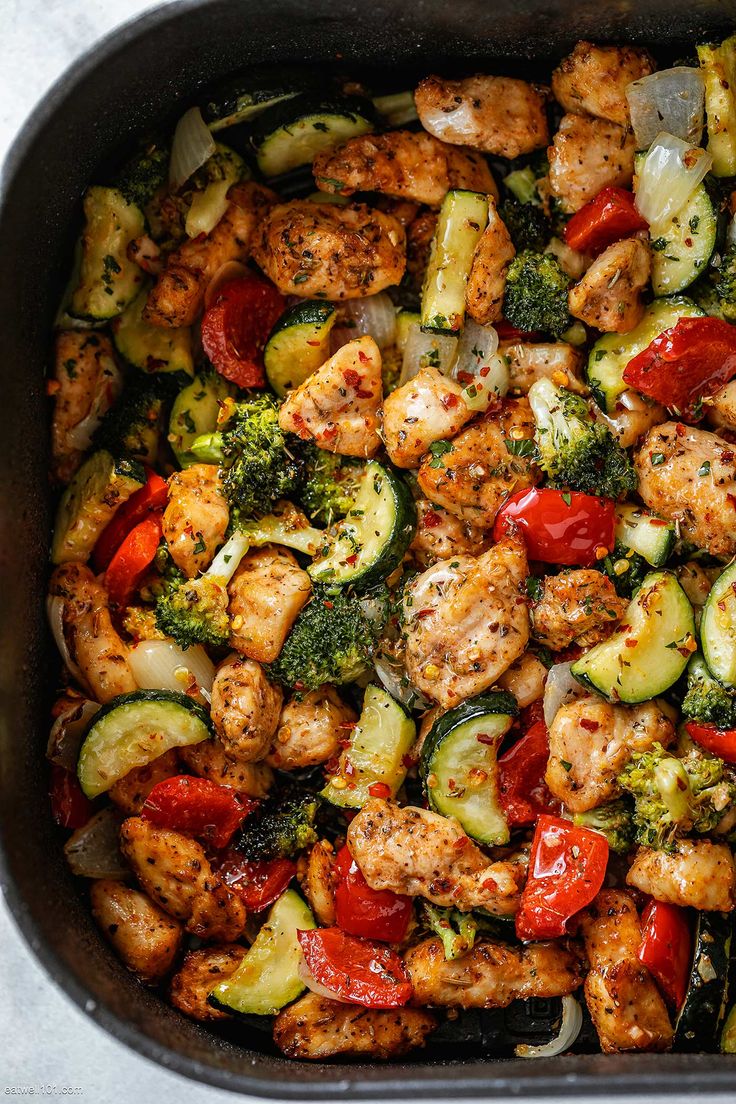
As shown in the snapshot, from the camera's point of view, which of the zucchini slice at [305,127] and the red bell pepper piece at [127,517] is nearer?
the zucchini slice at [305,127]

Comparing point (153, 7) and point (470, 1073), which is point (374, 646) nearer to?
point (470, 1073)

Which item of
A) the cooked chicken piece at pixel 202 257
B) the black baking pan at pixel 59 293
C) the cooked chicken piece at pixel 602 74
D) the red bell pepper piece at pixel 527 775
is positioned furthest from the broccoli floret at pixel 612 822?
the cooked chicken piece at pixel 602 74

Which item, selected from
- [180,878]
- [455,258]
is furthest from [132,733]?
Result: [455,258]

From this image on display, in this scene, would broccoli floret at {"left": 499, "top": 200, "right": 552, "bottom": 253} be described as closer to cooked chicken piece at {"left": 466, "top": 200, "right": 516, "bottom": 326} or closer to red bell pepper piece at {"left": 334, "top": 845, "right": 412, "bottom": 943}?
cooked chicken piece at {"left": 466, "top": 200, "right": 516, "bottom": 326}

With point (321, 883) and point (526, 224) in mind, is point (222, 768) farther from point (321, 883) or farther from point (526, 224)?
point (526, 224)

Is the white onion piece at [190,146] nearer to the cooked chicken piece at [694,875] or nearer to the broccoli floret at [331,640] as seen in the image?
the broccoli floret at [331,640]
